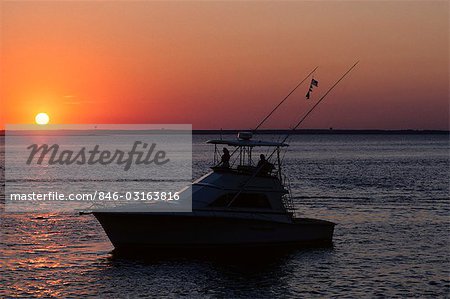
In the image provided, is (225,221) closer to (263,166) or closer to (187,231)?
(187,231)

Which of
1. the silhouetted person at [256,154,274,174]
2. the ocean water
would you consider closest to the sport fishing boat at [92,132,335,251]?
the silhouetted person at [256,154,274,174]

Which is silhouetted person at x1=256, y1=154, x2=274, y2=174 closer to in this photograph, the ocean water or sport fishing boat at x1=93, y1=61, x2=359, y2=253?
sport fishing boat at x1=93, y1=61, x2=359, y2=253

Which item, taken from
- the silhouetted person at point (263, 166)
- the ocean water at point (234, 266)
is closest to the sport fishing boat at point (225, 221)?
the silhouetted person at point (263, 166)

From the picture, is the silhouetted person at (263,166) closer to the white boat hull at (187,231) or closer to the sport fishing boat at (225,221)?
the sport fishing boat at (225,221)

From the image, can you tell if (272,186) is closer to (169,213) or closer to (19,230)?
(169,213)

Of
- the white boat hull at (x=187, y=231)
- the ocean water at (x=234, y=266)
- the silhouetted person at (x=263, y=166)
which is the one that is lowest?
the ocean water at (x=234, y=266)

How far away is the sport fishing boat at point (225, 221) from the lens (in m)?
27.4

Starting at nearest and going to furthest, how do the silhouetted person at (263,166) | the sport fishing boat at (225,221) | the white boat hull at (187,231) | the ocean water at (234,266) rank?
1. the ocean water at (234,266)
2. the white boat hull at (187,231)
3. the sport fishing boat at (225,221)
4. the silhouetted person at (263,166)

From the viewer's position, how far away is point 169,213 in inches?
1062

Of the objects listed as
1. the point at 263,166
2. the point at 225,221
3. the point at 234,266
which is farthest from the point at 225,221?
the point at 263,166

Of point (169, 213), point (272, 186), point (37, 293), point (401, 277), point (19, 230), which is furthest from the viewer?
point (19, 230)

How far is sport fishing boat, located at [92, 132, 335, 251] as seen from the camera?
27422mm

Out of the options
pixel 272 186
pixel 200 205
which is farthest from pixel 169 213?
pixel 272 186

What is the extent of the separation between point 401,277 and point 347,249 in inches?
204
